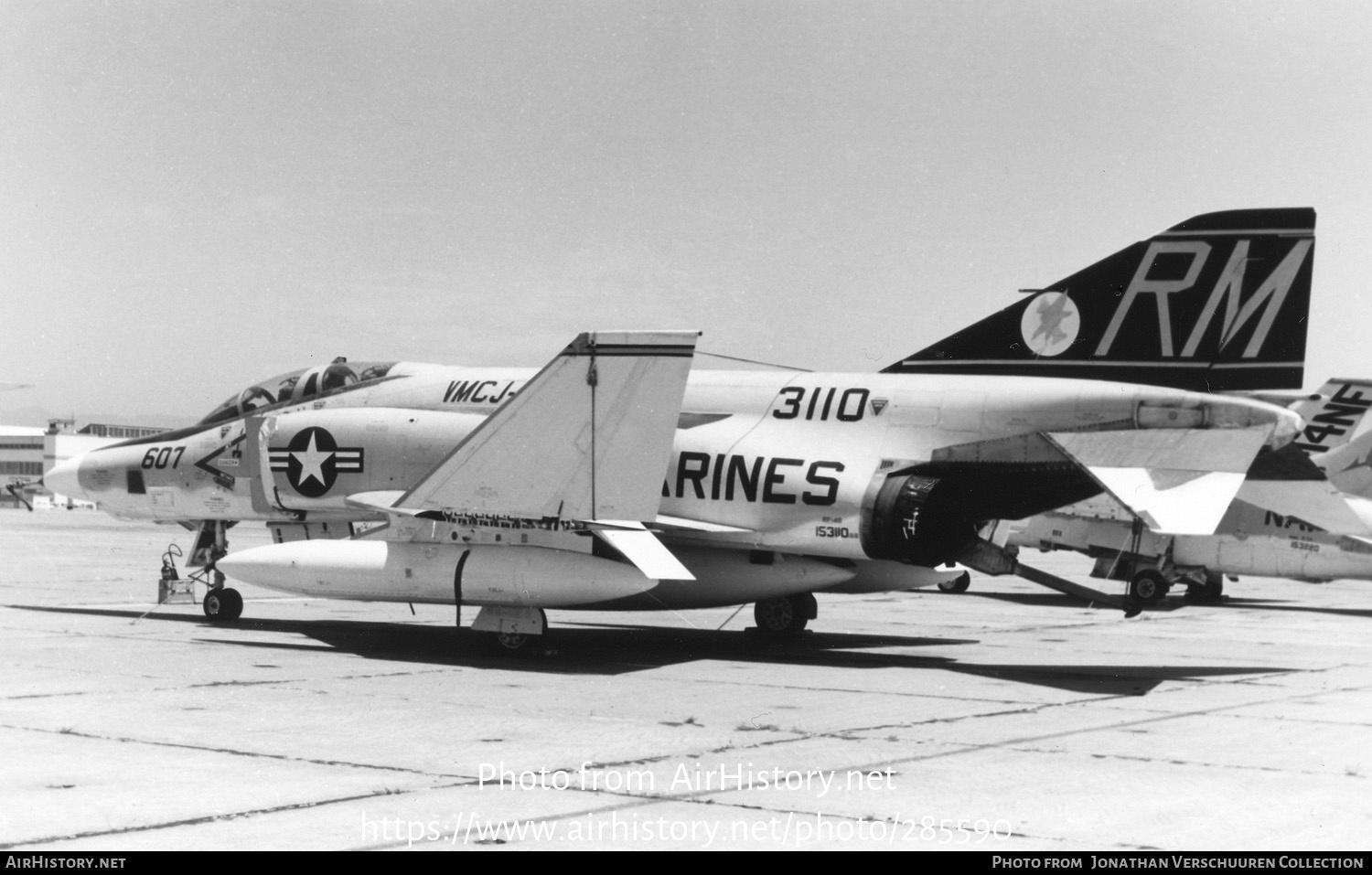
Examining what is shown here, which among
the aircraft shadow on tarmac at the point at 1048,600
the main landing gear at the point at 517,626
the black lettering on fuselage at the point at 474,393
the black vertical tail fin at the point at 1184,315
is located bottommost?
the aircraft shadow on tarmac at the point at 1048,600

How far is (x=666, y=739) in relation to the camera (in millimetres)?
9070

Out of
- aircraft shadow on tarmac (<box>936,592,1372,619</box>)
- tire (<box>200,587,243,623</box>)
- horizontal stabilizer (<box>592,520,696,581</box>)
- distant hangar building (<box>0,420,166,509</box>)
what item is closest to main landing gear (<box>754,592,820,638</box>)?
horizontal stabilizer (<box>592,520,696,581</box>)

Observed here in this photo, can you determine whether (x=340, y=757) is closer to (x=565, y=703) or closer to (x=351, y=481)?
(x=565, y=703)

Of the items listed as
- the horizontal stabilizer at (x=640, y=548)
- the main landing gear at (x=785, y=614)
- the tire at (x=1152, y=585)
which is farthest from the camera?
the tire at (x=1152, y=585)

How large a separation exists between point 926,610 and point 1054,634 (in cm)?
405

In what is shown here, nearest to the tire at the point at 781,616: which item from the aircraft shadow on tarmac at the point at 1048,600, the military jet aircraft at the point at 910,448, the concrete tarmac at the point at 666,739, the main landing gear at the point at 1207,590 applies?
the concrete tarmac at the point at 666,739

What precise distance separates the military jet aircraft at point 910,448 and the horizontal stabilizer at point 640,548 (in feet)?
0.09

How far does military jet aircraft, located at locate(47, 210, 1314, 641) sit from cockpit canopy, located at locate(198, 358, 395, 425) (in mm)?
1569

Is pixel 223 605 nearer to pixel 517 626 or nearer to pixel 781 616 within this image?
pixel 517 626

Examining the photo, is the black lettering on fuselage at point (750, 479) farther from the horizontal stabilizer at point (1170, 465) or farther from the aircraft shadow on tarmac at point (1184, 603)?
the aircraft shadow on tarmac at point (1184, 603)

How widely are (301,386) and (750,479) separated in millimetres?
6409

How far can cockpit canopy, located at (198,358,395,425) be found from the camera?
17.2m

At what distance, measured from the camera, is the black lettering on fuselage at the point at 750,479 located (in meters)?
14.0
